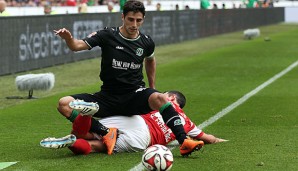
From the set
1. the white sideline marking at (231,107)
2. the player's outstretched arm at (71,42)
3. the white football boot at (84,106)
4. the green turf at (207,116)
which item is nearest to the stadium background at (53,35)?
the green turf at (207,116)

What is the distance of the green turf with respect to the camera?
29.2 feet

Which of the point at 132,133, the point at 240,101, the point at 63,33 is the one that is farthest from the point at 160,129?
the point at 240,101

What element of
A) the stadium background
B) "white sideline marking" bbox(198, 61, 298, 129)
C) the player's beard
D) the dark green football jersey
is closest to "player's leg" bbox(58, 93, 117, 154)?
the dark green football jersey

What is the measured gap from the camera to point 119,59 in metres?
9.60

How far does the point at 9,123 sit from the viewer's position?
41.2 feet

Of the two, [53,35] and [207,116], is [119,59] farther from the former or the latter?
[53,35]

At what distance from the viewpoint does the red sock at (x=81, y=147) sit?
30.2 feet

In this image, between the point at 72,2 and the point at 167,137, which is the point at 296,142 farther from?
the point at 72,2

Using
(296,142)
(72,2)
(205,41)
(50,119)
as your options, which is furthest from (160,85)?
(205,41)

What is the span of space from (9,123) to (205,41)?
Result: 1149 inches

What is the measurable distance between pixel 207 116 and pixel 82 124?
13.9ft

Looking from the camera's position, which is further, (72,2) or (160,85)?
(72,2)

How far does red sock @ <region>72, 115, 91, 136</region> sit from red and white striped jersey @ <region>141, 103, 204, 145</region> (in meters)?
0.74

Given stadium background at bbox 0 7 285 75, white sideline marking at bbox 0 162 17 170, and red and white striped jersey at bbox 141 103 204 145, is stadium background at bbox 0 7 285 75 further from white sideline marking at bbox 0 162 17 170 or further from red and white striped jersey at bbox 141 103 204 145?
white sideline marking at bbox 0 162 17 170
